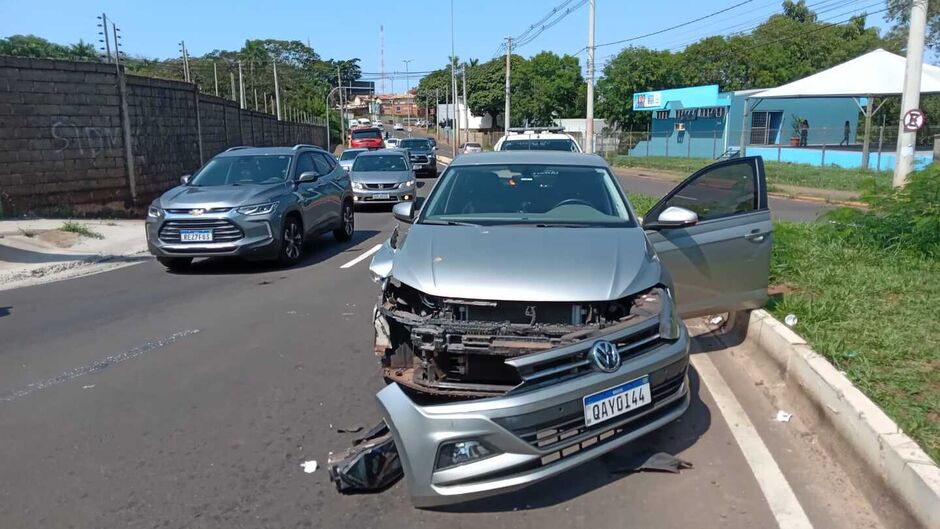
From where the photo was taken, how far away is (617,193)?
5.56 m

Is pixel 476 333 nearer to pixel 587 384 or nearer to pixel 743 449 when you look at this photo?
pixel 587 384

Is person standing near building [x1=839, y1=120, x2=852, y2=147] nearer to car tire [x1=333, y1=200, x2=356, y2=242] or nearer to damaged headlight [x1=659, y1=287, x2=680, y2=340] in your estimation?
car tire [x1=333, y1=200, x2=356, y2=242]

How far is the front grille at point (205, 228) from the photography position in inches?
377

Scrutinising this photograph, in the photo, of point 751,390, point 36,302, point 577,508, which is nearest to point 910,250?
point 751,390

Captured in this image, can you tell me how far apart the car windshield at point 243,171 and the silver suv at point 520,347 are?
626 cm

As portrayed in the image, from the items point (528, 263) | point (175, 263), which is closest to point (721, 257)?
point (528, 263)

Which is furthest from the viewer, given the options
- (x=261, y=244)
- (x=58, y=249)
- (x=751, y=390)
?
(x=58, y=249)

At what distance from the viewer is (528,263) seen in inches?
161

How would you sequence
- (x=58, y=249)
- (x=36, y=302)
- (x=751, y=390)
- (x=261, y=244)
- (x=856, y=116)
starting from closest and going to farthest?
(x=751, y=390) → (x=36, y=302) → (x=261, y=244) → (x=58, y=249) → (x=856, y=116)

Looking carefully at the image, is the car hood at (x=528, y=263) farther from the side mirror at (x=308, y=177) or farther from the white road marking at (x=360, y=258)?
the side mirror at (x=308, y=177)

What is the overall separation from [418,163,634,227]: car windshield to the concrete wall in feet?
40.0

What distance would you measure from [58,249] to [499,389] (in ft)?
36.3

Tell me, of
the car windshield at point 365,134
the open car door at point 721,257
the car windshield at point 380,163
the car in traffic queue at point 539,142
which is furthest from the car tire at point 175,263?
the car windshield at point 365,134


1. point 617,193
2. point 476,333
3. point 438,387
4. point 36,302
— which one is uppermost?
point 617,193
